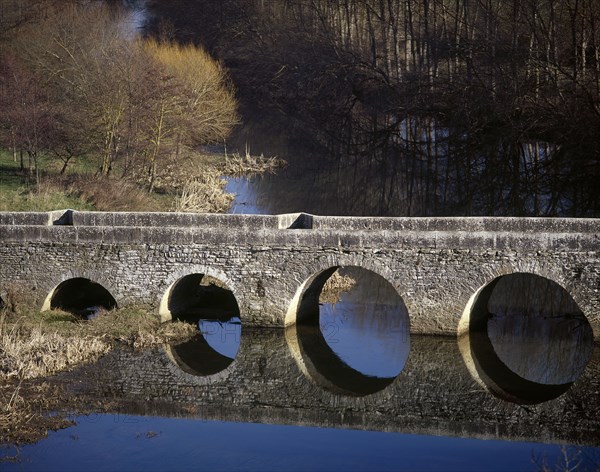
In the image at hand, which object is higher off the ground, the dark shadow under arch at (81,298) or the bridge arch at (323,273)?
the bridge arch at (323,273)

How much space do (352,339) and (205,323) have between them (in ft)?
11.2

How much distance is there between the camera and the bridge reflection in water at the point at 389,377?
16844 millimetres

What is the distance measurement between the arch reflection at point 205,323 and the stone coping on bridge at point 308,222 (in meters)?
1.69

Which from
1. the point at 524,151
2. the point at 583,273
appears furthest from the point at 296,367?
the point at 524,151

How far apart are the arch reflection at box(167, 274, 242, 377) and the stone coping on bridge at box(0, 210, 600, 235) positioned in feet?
5.55

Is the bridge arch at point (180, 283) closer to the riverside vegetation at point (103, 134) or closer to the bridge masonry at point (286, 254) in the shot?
the bridge masonry at point (286, 254)

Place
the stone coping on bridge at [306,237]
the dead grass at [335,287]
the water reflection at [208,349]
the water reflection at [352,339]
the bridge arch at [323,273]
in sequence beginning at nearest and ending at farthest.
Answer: the stone coping on bridge at [306,237]
the water reflection at [352,339]
the water reflection at [208,349]
the bridge arch at [323,273]
the dead grass at [335,287]

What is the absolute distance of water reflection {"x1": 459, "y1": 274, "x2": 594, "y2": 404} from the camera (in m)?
18.6

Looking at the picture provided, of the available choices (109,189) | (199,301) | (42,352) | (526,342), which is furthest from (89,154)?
(526,342)

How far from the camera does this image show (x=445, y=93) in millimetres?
45938

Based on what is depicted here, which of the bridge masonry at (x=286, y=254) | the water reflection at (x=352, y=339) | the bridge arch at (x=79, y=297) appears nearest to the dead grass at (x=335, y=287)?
the water reflection at (x=352, y=339)

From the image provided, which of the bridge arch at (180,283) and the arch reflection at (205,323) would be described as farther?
the bridge arch at (180,283)

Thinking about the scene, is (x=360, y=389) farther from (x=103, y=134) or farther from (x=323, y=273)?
(x=103, y=134)

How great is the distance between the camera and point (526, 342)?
2039 centimetres
